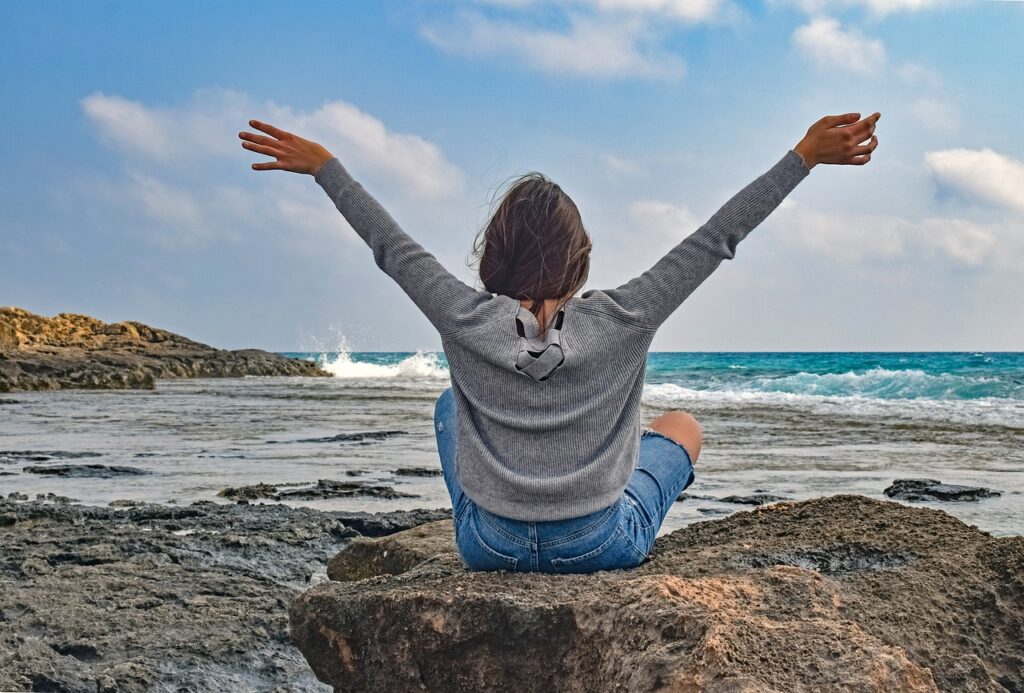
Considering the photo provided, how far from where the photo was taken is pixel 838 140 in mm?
2840

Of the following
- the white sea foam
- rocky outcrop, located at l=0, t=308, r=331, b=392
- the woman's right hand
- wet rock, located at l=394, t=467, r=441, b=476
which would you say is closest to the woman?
the woman's right hand

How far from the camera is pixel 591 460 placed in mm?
2666

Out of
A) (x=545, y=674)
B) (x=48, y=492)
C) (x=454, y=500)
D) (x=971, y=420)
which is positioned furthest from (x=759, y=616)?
(x=971, y=420)

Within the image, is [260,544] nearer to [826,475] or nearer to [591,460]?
[591,460]

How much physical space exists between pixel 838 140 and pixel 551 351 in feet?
3.59

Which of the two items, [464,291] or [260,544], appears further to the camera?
[260,544]

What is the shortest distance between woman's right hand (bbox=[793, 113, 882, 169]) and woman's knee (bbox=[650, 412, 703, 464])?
2.98ft

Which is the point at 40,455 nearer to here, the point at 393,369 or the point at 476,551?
the point at 476,551

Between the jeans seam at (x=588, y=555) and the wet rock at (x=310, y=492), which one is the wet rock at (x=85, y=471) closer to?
the wet rock at (x=310, y=492)

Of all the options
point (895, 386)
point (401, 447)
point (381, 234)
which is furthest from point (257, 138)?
point (895, 386)

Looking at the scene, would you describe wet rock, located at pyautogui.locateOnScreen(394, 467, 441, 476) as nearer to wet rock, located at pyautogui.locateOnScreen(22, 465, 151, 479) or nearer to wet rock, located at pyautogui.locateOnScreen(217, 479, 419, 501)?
wet rock, located at pyautogui.locateOnScreen(217, 479, 419, 501)

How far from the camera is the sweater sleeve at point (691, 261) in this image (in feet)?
8.80

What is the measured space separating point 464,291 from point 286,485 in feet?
15.2

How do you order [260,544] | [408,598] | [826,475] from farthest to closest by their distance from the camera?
[826,475]
[260,544]
[408,598]
